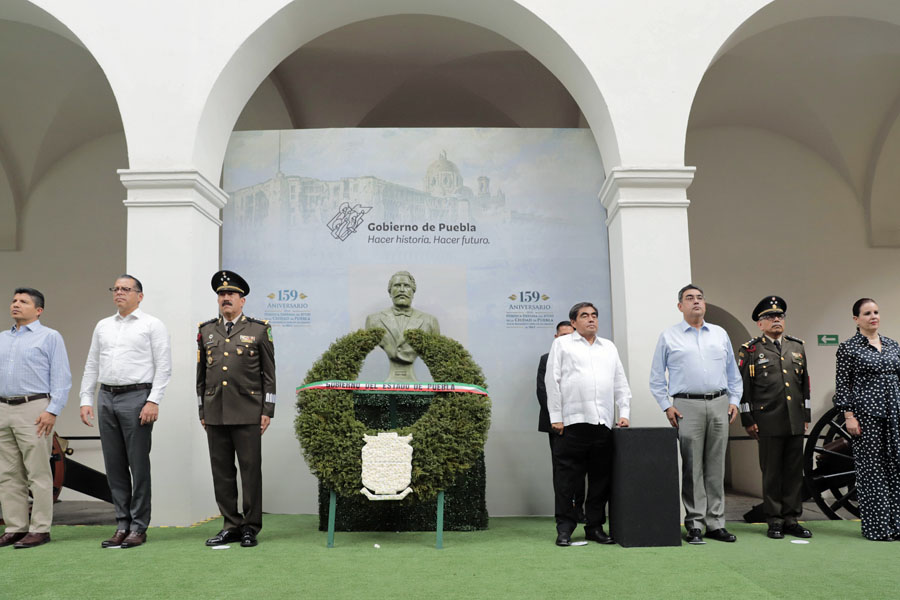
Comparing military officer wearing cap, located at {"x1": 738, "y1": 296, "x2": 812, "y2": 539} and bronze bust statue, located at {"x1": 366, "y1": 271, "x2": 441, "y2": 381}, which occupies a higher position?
bronze bust statue, located at {"x1": 366, "y1": 271, "x2": 441, "y2": 381}

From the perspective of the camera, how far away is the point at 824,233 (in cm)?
1107

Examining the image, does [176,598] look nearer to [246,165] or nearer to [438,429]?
[438,429]

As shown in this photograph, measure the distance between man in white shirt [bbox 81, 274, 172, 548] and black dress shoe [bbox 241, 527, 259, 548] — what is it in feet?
2.45

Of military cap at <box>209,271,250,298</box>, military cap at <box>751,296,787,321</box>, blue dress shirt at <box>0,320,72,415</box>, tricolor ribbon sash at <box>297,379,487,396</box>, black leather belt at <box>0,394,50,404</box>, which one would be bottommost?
black leather belt at <box>0,394,50,404</box>

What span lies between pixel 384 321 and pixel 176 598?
353 centimetres

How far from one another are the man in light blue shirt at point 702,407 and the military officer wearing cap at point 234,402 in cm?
300

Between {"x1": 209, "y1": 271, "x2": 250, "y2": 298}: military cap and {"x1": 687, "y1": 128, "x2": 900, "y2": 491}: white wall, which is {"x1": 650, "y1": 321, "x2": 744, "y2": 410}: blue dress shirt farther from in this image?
{"x1": 687, "y1": 128, "x2": 900, "y2": 491}: white wall

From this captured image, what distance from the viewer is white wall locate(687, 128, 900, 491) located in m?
11.0

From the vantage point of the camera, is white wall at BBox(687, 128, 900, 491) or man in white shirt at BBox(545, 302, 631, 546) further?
white wall at BBox(687, 128, 900, 491)

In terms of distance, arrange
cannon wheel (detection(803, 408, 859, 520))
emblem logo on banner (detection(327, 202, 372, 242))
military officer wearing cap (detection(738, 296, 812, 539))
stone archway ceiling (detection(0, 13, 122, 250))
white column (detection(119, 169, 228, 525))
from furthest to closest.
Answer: stone archway ceiling (detection(0, 13, 122, 250))
emblem logo on banner (detection(327, 202, 372, 242))
cannon wheel (detection(803, 408, 859, 520))
white column (detection(119, 169, 228, 525))
military officer wearing cap (detection(738, 296, 812, 539))

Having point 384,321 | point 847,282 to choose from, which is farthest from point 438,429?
point 847,282

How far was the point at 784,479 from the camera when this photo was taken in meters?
5.93

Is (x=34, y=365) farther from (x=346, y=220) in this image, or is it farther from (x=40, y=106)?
(x=40, y=106)

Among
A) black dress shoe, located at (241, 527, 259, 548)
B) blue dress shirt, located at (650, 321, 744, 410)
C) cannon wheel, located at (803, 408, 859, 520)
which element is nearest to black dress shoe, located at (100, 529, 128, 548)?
black dress shoe, located at (241, 527, 259, 548)
